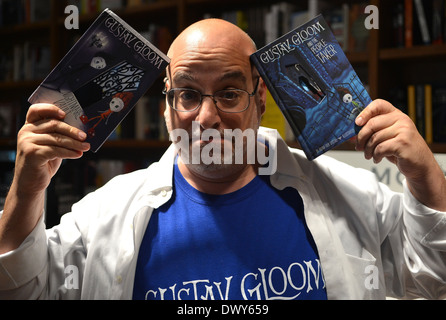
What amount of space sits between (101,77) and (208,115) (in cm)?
23

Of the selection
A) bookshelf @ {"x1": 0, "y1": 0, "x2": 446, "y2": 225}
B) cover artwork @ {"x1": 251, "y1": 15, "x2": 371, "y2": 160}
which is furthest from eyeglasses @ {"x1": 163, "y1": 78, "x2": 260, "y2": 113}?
bookshelf @ {"x1": 0, "y1": 0, "x2": 446, "y2": 225}

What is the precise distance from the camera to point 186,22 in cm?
224

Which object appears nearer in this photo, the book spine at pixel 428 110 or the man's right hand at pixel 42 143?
the man's right hand at pixel 42 143

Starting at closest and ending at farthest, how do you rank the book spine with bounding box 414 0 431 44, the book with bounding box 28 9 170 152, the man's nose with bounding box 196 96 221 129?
the book with bounding box 28 9 170 152
the man's nose with bounding box 196 96 221 129
the book spine with bounding box 414 0 431 44

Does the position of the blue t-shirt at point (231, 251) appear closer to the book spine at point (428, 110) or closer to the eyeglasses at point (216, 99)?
the eyeglasses at point (216, 99)

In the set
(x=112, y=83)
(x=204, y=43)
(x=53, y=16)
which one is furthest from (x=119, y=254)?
(x=53, y=16)

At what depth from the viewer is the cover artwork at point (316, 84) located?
35.7 inches

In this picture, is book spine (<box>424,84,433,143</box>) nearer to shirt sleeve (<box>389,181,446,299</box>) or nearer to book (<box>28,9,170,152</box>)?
shirt sleeve (<box>389,181,446,299</box>)

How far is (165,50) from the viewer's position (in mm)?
2393

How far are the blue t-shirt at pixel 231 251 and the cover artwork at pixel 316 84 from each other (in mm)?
205

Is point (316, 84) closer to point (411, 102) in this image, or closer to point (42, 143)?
point (42, 143)

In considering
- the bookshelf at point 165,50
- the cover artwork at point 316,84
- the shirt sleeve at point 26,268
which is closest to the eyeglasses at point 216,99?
the cover artwork at point 316,84

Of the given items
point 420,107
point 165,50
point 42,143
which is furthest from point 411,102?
point 42,143

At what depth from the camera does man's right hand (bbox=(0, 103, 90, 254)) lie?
0.88 metres
